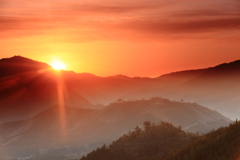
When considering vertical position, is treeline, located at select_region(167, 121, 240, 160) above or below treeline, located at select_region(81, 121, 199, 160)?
below

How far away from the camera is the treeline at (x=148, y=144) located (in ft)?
179

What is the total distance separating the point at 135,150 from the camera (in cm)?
5719

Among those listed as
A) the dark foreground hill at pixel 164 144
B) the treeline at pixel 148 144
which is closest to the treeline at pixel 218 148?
the dark foreground hill at pixel 164 144

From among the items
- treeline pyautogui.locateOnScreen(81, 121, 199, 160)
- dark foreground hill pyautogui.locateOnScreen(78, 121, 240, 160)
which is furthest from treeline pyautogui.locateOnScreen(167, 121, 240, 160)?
treeline pyautogui.locateOnScreen(81, 121, 199, 160)

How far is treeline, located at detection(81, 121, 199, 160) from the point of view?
5444 cm

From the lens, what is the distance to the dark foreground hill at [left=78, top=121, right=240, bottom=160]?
34250 mm

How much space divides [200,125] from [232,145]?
16946 cm

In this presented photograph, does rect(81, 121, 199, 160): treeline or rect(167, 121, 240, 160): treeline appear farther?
rect(81, 121, 199, 160): treeline

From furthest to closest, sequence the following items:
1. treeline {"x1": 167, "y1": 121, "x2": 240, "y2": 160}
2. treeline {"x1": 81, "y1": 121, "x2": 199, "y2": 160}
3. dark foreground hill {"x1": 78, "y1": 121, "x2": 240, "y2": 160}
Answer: treeline {"x1": 81, "y1": 121, "x2": 199, "y2": 160} → dark foreground hill {"x1": 78, "y1": 121, "x2": 240, "y2": 160} → treeline {"x1": 167, "y1": 121, "x2": 240, "y2": 160}

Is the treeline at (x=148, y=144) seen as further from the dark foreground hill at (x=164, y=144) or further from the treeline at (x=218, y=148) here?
the treeline at (x=218, y=148)

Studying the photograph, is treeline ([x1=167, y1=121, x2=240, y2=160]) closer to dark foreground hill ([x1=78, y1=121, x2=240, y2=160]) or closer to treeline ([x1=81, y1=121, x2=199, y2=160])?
dark foreground hill ([x1=78, y1=121, x2=240, y2=160])

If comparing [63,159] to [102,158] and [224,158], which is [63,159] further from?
[224,158]

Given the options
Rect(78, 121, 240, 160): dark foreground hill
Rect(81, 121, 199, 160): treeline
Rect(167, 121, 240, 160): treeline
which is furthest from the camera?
Rect(81, 121, 199, 160): treeline

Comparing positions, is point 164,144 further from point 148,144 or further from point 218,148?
point 218,148
